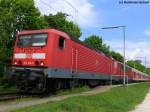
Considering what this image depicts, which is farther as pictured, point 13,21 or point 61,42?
point 13,21

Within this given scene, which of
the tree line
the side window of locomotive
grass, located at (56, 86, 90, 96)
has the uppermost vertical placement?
the tree line

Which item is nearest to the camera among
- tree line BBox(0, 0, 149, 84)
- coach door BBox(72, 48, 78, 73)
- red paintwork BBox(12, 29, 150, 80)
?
red paintwork BBox(12, 29, 150, 80)

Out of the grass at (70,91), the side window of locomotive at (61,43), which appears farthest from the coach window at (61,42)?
the grass at (70,91)

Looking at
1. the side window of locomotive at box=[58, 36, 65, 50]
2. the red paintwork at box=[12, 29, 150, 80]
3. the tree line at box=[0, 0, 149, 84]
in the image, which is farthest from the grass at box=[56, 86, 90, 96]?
the tree line at box=[0, 0, 149, 84]

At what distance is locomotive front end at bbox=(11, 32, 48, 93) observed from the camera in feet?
74.6

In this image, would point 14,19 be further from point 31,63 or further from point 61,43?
point 31,63

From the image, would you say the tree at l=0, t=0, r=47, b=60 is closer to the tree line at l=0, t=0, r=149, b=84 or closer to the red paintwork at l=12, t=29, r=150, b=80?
the tree line at l=0, t=0, r=149, b=84

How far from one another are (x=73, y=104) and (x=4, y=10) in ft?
75.7

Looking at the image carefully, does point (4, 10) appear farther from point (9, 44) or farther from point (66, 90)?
point (66, 90)

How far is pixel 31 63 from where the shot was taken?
2339 cm

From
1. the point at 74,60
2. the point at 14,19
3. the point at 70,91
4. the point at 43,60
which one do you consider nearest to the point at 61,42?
the point at 43,60

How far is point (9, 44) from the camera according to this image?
3809 centimetres

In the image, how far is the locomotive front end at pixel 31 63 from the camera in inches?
896

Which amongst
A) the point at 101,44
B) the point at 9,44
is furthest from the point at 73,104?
the point at 101,44
